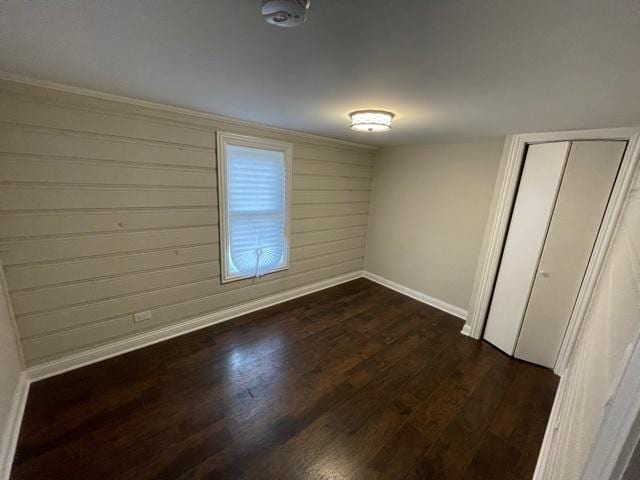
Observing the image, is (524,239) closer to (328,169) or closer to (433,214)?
(433,214)

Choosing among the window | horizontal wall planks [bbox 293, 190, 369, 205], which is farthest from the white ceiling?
horizontal wall planks [bbox 293, 190, 369, 205]

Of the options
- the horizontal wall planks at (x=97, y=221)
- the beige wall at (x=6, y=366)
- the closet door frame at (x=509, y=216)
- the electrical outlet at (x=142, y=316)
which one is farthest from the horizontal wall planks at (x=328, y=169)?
the beige wall at (x=6, y=366)

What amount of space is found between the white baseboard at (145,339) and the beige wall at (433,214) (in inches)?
66.7

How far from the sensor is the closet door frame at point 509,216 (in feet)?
6.55

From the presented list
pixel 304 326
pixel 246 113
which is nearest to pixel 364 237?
pixel 304 326

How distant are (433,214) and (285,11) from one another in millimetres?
3307

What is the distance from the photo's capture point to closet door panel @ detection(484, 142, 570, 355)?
2.33 metres

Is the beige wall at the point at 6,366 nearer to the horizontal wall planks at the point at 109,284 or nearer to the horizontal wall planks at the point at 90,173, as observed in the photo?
the horizontal wall planks at the point at 109,284

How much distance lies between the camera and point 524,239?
253 centimetres

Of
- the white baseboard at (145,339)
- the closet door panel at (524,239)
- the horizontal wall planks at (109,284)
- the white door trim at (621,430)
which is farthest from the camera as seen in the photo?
the closet door panel at (524,239)

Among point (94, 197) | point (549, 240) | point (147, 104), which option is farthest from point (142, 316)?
point (549, 240)

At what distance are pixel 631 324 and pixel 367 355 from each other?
2.06 meters

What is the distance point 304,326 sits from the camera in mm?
2994

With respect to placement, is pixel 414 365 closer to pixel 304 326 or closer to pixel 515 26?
pixel 304 326
